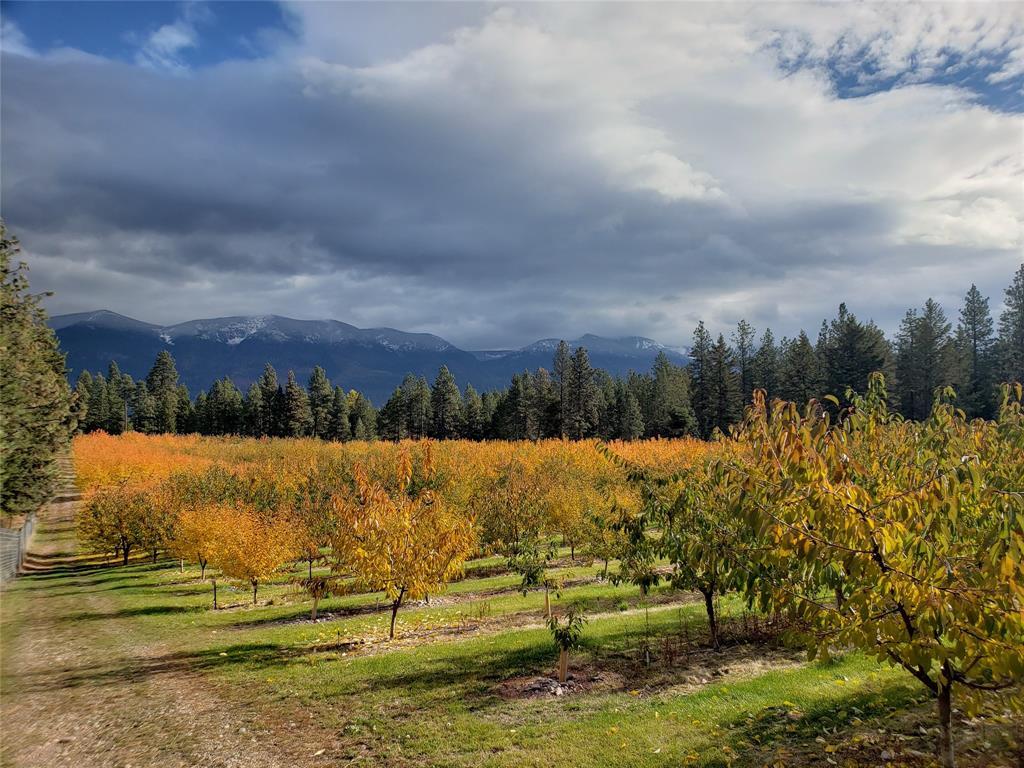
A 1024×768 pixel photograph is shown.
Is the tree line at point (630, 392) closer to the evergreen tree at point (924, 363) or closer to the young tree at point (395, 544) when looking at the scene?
the evergreen tree at point (924, 363)

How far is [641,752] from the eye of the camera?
855 centimetres

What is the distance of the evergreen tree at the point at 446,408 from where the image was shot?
3836 inches

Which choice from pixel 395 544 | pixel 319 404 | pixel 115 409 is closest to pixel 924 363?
pixel 395 544

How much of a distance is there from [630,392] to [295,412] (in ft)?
175

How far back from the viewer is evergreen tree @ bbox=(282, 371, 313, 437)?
301 ft

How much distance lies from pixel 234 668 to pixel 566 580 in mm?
13803

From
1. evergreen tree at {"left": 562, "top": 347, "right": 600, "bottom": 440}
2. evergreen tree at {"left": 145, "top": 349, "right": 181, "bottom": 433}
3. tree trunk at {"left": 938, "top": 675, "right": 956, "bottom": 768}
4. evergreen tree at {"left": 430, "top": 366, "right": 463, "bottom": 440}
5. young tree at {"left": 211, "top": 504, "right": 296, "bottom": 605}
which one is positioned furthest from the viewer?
evergreen tree at {"left": 145, "top": 349, "right": 181, "bottom": 433}

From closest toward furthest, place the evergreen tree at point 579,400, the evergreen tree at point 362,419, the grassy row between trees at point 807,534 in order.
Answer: the grassy row between trees at point 807,534
the evergreen tree at point 579,400
the evergreen tree at point 362,419

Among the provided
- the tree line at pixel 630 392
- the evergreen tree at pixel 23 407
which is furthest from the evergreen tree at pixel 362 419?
the evergreen tree at pixel 23 407

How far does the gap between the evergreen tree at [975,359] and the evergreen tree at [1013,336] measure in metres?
2.93

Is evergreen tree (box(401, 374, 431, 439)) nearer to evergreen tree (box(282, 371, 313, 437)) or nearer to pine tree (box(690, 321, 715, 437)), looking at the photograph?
evergreen tree (box(282, 371, 313, 437))

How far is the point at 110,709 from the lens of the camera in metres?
12.2

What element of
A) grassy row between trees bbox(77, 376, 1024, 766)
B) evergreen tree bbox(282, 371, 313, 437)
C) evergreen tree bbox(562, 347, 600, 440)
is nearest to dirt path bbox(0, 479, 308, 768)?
grassy row between trees bbox(77, 376, 1024, 766)

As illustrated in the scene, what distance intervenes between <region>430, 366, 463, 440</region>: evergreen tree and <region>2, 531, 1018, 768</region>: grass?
7568 centimetres
